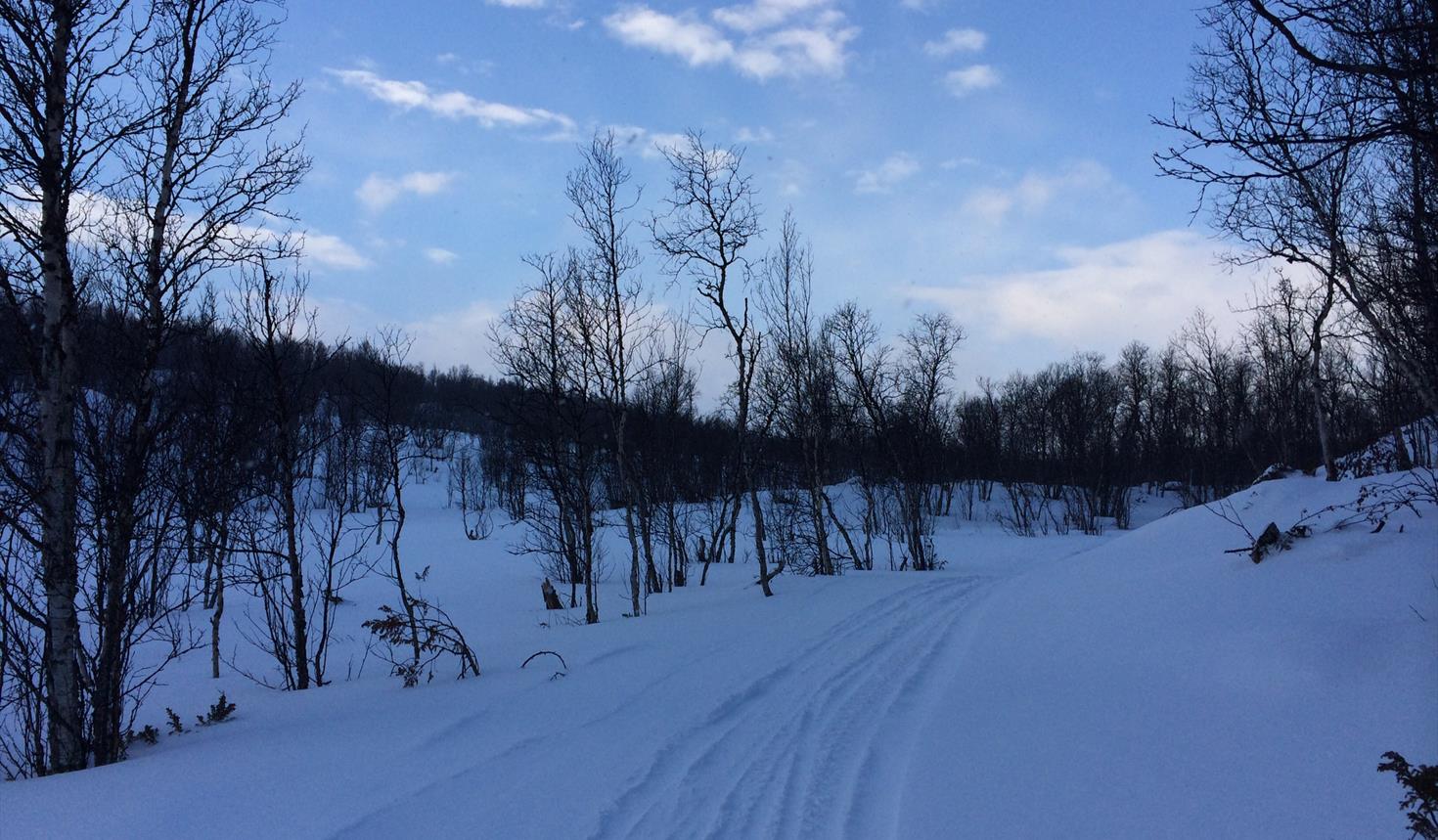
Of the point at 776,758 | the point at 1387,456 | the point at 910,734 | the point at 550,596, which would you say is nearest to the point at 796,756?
the point at 776,758

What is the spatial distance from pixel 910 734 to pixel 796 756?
44.0 inches

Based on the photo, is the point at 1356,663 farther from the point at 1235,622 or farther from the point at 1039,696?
the point at 1039,696

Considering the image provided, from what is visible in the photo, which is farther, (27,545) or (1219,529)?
(1219,529)

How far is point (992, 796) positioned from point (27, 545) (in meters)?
9.58

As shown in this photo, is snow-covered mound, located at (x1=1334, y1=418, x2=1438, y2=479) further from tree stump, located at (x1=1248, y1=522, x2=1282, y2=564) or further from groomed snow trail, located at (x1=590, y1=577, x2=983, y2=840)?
groomed snow trail, located at (x1=590, y1=577, x2=983, y2=840)

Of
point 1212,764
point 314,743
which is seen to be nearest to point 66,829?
point 314,743

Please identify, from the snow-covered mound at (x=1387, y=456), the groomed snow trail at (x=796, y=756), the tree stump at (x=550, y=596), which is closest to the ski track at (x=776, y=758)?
the groomed snow trail at (x=796, y=756)

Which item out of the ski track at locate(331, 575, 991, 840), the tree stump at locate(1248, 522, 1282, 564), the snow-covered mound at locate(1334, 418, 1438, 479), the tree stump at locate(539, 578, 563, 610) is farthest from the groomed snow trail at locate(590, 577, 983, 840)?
the tree stump at locate(539, 578, 563, 610)

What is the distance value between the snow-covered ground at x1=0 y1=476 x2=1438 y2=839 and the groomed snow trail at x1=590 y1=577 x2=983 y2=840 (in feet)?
0.08

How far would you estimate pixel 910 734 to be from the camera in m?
5.76

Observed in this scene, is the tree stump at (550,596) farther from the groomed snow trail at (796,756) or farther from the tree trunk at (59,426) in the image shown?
the tree trunk at (59,426)

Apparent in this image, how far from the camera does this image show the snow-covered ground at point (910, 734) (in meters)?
4.04

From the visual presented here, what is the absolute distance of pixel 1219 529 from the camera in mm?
10000

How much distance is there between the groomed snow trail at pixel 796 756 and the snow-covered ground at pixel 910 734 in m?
0.03
